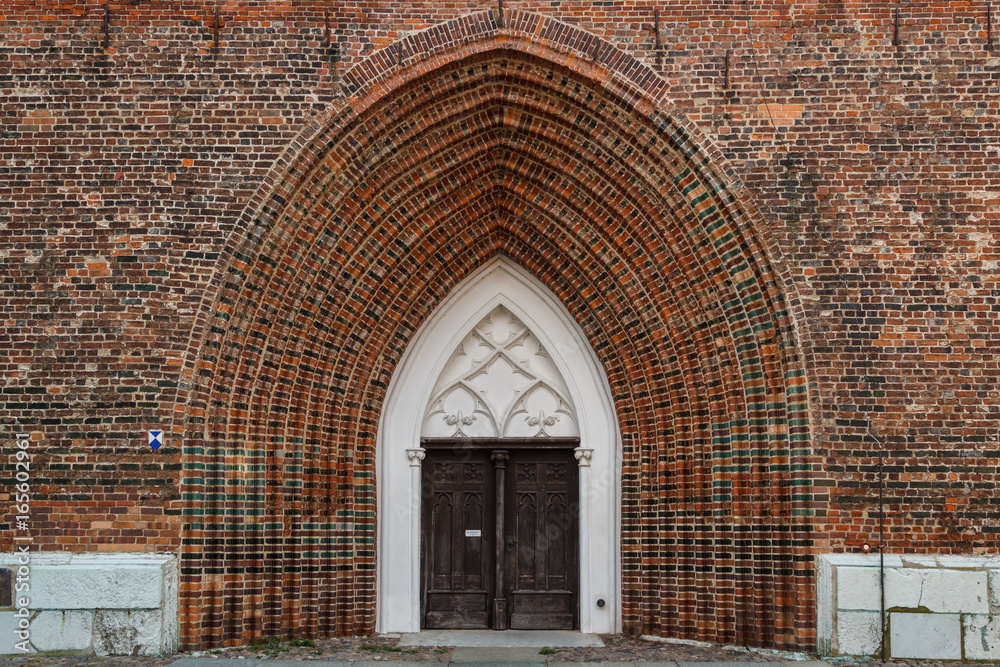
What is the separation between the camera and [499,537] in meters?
8.90

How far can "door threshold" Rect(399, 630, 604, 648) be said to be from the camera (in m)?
8.38

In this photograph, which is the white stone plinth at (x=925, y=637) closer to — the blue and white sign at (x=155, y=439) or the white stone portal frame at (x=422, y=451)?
the white stone portal frame at (x=422, y=451)

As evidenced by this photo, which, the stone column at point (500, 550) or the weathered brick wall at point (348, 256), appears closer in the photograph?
the weathered brick wall at point (348, 256)

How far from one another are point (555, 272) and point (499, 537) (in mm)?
2666

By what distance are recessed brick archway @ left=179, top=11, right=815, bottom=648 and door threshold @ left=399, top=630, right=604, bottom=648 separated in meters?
0.46

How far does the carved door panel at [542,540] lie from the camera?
8.91 meters

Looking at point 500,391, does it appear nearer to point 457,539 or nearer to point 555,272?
point 555,272

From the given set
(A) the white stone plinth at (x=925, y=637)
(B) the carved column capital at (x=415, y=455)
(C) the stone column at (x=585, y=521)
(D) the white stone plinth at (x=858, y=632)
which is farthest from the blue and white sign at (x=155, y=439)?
(A) the white stone plinth at (x=925, y=637)

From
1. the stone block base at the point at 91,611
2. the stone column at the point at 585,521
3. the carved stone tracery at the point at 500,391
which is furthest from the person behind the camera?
the carved stone tracery at the point at 500,391

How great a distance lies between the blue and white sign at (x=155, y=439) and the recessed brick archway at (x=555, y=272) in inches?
8.6

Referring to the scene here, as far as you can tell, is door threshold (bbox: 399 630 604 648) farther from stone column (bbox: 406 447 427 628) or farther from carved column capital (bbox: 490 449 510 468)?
carved column capital (bbox: 490 449 510 468)

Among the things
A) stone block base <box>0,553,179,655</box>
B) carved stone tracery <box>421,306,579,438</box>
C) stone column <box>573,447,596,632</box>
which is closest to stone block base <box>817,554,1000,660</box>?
stone column <box>573,447,596,632</box>

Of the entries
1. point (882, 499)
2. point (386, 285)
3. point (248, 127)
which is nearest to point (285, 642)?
point (386, 285)

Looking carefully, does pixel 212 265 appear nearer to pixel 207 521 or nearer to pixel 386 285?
pixel 386 285
